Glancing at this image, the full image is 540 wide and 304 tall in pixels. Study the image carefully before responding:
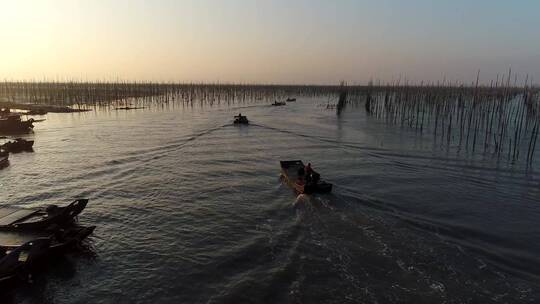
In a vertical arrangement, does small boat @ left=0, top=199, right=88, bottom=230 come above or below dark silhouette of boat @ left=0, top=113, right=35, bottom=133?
below

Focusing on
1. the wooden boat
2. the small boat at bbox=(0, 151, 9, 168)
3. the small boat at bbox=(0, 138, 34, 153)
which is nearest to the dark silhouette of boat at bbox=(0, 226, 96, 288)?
the wooden boat

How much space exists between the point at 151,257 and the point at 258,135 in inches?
1315

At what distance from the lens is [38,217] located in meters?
17.4

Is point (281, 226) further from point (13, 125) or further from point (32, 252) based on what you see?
point (13, 125)

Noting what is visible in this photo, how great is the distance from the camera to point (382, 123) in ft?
195

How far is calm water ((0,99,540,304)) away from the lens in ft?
44.8

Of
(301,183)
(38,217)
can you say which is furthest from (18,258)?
(301,183)

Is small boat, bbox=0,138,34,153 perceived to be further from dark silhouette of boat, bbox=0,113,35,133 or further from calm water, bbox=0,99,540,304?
dark silhouette of boat, bbox=0,113,35,133

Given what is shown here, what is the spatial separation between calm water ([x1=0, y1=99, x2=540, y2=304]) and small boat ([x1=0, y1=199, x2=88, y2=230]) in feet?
5.25

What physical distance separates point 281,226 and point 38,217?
11.0 metres

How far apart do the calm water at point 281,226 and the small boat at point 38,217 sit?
1599 mm

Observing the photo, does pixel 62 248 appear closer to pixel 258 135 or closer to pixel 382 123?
pixel 258 135

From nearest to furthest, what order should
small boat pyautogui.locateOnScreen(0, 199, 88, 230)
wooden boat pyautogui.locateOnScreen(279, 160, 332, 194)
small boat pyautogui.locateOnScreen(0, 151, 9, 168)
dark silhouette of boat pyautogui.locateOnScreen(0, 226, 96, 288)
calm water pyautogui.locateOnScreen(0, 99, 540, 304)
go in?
dark silhouette of boat pyautogui.locateOnScreen(0, 226, 96, 288)
calm water pyautogui.locateOnScreen(0, 99, 540, 304)
small boat pyautogui.locateOnScreen(0, 199, 88, 230)
wooden boat pyautogui.locateOnScreen(279, 160, 332, 194)
small boat pyautogui.locateOnScreen(0, 151, 9, 168)

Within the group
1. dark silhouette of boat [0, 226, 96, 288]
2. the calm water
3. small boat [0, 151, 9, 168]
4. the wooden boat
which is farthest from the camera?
small boat [0, 151, 9, 168]
